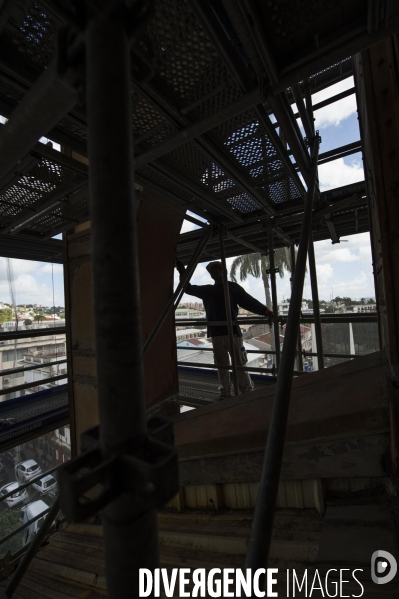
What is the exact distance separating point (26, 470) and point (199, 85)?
21380 mm

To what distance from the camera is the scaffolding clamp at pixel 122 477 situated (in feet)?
2.40

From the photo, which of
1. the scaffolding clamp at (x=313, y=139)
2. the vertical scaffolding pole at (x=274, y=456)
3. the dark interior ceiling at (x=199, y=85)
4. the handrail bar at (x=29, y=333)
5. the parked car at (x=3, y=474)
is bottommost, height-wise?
the parked car at (x=3, y=474)

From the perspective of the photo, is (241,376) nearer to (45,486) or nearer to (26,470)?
(45,486)

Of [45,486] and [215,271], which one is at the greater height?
[215,271]

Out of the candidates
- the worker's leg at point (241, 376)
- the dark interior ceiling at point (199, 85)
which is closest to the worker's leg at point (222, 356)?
the worker's leg at point (241, 376)

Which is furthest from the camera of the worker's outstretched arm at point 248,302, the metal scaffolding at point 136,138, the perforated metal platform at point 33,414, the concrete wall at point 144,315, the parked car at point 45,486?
the parked car at point 45,486

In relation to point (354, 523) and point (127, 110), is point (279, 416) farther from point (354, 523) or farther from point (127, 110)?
point (127, 110)

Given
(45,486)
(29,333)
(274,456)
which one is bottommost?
(45,486)

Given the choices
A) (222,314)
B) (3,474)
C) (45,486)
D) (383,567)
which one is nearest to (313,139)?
(222,314)

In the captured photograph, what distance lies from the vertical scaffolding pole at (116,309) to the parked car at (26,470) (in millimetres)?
19645

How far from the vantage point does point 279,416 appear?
105 centimetres

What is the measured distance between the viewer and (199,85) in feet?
5.80

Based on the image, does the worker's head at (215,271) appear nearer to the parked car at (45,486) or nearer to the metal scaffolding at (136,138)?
the metal scaffolding at (136,138)

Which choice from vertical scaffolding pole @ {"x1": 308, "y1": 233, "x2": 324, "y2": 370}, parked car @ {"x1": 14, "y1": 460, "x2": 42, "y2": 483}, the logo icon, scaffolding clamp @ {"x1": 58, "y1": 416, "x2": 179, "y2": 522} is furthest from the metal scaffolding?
parked car @ {"x1": 14, "y1": 460, "x2": 42, "y2": 483}
